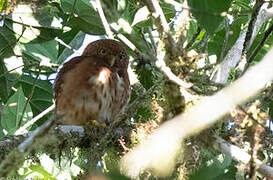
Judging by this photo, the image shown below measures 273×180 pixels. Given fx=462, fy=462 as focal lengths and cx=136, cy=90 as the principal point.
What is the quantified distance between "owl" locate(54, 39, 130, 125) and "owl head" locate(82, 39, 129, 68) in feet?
0.20

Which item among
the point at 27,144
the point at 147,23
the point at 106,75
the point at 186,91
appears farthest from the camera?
the point at 106,75

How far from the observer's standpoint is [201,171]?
49.8 inches

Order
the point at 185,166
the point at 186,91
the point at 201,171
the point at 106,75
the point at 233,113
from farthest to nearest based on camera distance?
the point at 106,75, the point at 185,166, the point at 186,91, the point at 233,113, the point at 201,171

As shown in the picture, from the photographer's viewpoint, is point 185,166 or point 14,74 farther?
point 14,74

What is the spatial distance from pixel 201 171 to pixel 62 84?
2.81 metres

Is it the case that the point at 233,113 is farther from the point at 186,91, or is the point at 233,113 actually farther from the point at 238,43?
the point at 238,43

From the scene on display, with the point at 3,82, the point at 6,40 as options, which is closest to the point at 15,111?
the point at 3,82

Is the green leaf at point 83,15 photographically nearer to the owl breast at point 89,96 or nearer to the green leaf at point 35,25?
the green leaf at point 35,25

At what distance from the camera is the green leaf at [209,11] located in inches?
79.4

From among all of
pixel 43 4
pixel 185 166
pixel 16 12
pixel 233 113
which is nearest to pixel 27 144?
pixel 233 113

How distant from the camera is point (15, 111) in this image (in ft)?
13.6

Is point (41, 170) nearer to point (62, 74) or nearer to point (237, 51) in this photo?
point (62, 74)

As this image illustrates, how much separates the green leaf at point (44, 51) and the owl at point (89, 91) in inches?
10.6

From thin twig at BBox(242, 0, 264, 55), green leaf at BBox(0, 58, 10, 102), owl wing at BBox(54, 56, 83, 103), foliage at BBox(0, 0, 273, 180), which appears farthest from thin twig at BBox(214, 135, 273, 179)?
green leaf at BBox(0, 58, 10, 102)
